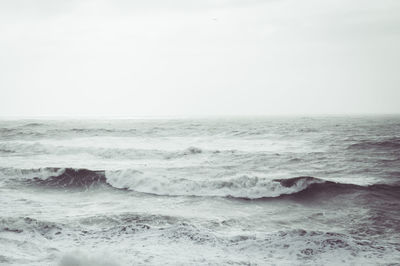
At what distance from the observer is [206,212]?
34.0 ft

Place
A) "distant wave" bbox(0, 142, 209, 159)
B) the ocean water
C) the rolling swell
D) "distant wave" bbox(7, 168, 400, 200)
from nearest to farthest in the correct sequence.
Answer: the ocean water < "distant wave" bbox(7, 168, 400, 200) < the rolling swell < "distant wave" bbox(0, 142, 209, 159)

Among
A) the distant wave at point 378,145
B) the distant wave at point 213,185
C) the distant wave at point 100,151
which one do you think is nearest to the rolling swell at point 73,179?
the distant wave at point 213,185

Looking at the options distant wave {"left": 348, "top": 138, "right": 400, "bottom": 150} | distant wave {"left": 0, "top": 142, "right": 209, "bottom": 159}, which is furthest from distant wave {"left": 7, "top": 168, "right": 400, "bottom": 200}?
distant wave {"left": 348, "top": 138, "right": 400, "bottom": 150}

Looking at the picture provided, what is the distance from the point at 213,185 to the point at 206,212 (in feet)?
10.7

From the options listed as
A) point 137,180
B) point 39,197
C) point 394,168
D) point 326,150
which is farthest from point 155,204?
point 326,150

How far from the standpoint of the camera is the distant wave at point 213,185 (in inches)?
506

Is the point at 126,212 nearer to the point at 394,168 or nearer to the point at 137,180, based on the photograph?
the point at 137,180

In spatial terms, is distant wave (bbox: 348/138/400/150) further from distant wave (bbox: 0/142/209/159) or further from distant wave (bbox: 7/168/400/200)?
distant wave (bbox: 7/168/400/200)

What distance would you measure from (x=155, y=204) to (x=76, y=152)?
15400 millimetres

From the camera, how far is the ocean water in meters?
6.96

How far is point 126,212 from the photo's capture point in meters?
9.95

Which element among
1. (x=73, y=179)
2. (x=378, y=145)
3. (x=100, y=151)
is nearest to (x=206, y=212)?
(x=73, y=179)

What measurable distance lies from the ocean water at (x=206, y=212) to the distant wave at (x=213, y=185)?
42mm

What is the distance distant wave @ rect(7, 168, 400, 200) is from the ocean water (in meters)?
0.04
